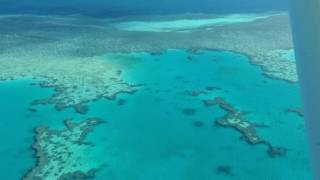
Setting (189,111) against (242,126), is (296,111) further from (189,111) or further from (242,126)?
(189,111)

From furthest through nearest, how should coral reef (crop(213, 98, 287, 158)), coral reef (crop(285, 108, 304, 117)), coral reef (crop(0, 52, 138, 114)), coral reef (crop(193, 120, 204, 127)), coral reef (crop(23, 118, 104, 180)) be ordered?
coral reef (crop(0, 52, 138, 114))
coral reef (crop(285, 108, 304, 117))
coral reef (crop(193, 120, 204, 127))
coral reef (crop(213, 98, 287, 158))
coral reef (crop(23, 118, 104, 180))

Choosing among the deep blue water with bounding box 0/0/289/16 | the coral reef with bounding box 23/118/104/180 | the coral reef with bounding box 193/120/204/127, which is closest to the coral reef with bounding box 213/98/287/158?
the coral reef with bounding box 193/120/204/127

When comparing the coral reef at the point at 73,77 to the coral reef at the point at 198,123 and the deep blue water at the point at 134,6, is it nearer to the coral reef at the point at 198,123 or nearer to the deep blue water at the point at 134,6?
the coral reef at the point at 198,123

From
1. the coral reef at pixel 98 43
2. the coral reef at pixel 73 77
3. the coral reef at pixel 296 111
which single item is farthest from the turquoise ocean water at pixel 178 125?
the coral reef at pixel 98 43

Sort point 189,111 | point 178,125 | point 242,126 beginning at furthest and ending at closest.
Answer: point 189,111 → point 178,125 → point 242,126

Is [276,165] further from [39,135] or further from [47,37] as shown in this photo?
[47,37]

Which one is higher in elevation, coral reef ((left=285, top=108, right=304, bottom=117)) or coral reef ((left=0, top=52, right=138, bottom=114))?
coral reef ((left=0, top=52, right=138, bottom=114))

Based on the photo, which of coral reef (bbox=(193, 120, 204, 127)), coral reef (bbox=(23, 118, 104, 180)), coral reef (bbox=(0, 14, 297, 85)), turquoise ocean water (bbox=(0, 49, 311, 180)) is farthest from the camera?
coral reef (bbox=(0, 14, 297, 85))

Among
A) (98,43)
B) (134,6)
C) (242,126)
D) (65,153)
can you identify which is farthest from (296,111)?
(134,6)

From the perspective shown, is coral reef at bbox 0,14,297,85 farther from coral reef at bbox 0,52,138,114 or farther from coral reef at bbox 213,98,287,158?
coral reef at bbox 213,98,287,158
